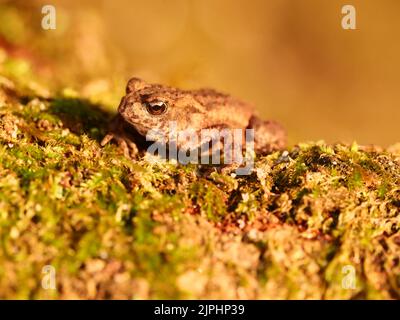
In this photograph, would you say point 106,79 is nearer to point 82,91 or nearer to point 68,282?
point 82,91

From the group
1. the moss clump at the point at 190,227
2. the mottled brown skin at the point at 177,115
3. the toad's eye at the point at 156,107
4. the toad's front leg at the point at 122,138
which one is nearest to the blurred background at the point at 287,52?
the mottled brown skin at the point at 177,115

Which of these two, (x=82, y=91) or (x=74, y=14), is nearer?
(x=82, y=91)

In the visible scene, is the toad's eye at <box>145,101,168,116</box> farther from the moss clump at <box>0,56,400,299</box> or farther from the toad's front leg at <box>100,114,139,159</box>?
the moss clump at <box>0,56,400,299</box>

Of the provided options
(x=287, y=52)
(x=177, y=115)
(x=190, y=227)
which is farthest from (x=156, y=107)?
(x=287, y=52)

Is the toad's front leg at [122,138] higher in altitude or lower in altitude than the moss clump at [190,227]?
higher

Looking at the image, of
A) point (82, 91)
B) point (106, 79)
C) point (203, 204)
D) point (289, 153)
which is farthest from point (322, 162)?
point (106, 79)

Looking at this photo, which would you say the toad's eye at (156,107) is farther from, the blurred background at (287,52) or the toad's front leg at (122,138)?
the blurred background at (287,52)

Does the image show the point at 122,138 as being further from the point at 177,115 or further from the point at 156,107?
the point at 177,115
